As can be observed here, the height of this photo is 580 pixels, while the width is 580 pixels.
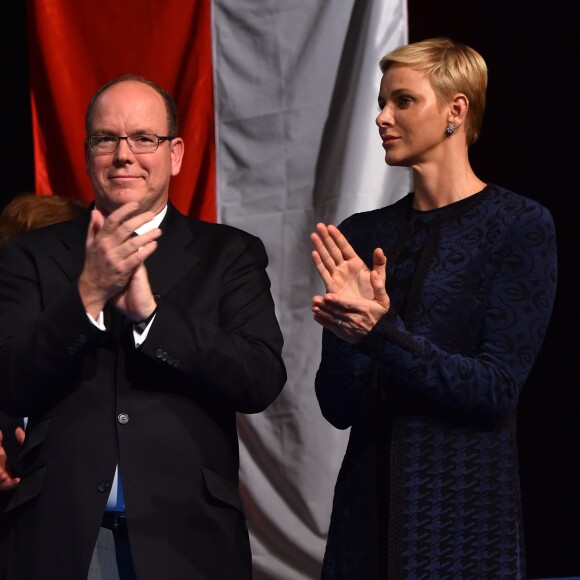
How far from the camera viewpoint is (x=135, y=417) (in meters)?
1.77

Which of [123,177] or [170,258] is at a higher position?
[123,177]

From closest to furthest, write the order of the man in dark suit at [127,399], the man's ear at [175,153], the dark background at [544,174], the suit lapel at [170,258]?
the man in dark suit at [127,399] → the suit lapel at [170,258] → the man's ear at [175,153] → the dark background at [544,174]

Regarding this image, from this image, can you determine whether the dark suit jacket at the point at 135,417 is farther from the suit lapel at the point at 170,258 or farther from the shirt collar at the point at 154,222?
the shirt collar at the point at 154,222

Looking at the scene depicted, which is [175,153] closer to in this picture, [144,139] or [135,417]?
[144,139]

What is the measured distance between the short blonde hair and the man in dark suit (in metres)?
0.56

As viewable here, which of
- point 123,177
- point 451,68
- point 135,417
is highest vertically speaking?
point 451,68

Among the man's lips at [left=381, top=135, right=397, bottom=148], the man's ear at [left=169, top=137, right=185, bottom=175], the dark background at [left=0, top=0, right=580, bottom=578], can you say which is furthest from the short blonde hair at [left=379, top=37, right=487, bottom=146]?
the dark background at [left=0, top=0, right=580, bottom=578]

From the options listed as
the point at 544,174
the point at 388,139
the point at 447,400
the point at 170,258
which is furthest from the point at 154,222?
the point at 544,174

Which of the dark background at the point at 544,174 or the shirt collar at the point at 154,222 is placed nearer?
the shirt collar at the point at 154,222

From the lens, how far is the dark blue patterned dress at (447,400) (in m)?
1.79

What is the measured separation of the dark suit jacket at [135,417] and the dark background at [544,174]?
154 cm

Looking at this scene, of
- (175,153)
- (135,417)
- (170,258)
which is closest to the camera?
(135,417)

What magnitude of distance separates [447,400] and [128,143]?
76cm

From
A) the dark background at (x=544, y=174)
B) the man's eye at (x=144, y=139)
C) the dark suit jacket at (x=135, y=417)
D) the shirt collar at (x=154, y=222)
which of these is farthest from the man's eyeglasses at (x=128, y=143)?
the dark background at (x=544, y=174)
